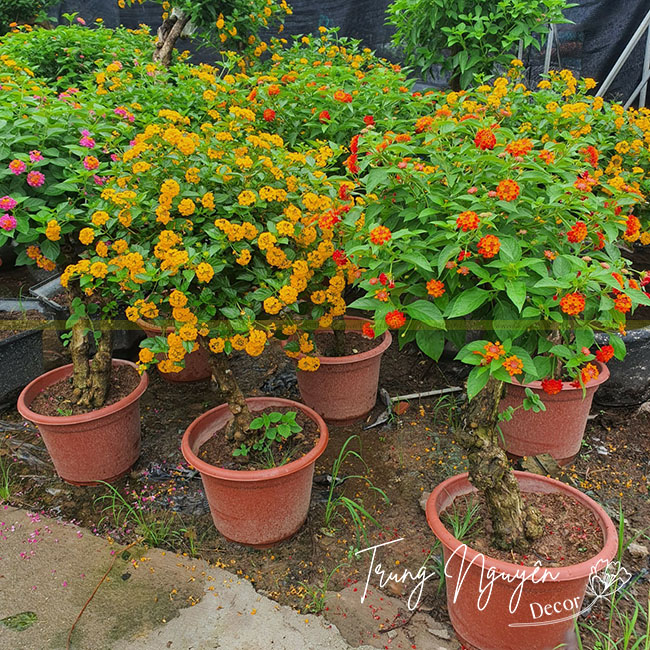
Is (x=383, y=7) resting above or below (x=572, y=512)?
above

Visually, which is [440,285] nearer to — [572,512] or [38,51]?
[572,512]

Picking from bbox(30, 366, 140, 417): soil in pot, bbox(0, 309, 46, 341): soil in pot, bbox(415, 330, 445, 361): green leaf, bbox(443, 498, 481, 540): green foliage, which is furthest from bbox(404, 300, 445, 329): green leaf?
bbox(0, 309, 46, 341): soil in pot

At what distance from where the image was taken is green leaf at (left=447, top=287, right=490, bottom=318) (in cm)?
137

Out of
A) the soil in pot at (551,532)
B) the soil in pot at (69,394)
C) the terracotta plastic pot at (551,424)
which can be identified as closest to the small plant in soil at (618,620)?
the soil in pot at (551,532)

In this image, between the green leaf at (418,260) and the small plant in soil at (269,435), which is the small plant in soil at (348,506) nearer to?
the small plant in soil at (269,435)

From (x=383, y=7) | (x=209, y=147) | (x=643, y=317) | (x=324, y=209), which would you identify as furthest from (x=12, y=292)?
(x=383, y=7)

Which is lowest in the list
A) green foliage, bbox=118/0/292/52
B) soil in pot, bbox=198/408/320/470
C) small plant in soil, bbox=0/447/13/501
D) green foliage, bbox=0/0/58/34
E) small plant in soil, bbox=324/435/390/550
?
small plant in soil, bbox=0/447/13/501

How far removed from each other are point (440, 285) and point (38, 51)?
12.4ft

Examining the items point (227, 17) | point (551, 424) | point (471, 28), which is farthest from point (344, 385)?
point (227, 17)

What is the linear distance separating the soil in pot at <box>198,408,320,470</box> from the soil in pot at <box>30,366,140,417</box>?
560 millimetres

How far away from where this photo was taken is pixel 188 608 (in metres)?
1.88

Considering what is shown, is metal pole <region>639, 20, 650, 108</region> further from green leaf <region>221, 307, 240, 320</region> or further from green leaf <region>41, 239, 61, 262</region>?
green leaf <region>41, 239, 61, 262</region>

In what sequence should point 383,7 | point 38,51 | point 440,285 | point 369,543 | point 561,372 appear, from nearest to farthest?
point 440,285
point 369,543
point 561,372
point 38,51
point 383,7

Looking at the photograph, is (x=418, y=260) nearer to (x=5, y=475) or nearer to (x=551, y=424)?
(x=551, y=424)
